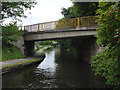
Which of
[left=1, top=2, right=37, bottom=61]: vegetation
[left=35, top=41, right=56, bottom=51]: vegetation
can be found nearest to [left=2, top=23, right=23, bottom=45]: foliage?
[left=1, top=2, right=37, bottom=61]: vegetation

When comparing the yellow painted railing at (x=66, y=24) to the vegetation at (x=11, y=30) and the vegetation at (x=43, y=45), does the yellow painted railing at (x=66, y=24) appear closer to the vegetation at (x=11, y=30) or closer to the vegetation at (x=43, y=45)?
the vegetation at (x=11, y=30)

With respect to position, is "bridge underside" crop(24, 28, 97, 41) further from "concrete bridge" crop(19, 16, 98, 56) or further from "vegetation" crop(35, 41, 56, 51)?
"vegetation" crop(35, 41, 56, 51)

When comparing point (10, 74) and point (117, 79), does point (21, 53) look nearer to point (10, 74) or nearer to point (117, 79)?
point (10, 74)

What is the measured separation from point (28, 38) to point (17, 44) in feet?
5.41

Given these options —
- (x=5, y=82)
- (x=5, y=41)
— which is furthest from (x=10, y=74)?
(x=5, y=41)

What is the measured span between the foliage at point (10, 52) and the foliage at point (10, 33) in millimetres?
700

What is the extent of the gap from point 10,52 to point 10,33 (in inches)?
87.9

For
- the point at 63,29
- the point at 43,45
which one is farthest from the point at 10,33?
the point at 43,45

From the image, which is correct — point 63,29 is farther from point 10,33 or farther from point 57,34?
point 10,33

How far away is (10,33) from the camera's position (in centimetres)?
1287

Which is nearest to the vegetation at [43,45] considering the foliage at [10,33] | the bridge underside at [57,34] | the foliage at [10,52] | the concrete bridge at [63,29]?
the bridge underside at [57,34]

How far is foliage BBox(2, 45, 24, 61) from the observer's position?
11.6 meters

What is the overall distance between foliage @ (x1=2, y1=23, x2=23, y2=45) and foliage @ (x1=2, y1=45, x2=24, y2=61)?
700mm

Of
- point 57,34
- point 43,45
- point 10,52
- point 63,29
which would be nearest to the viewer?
point 10,52
